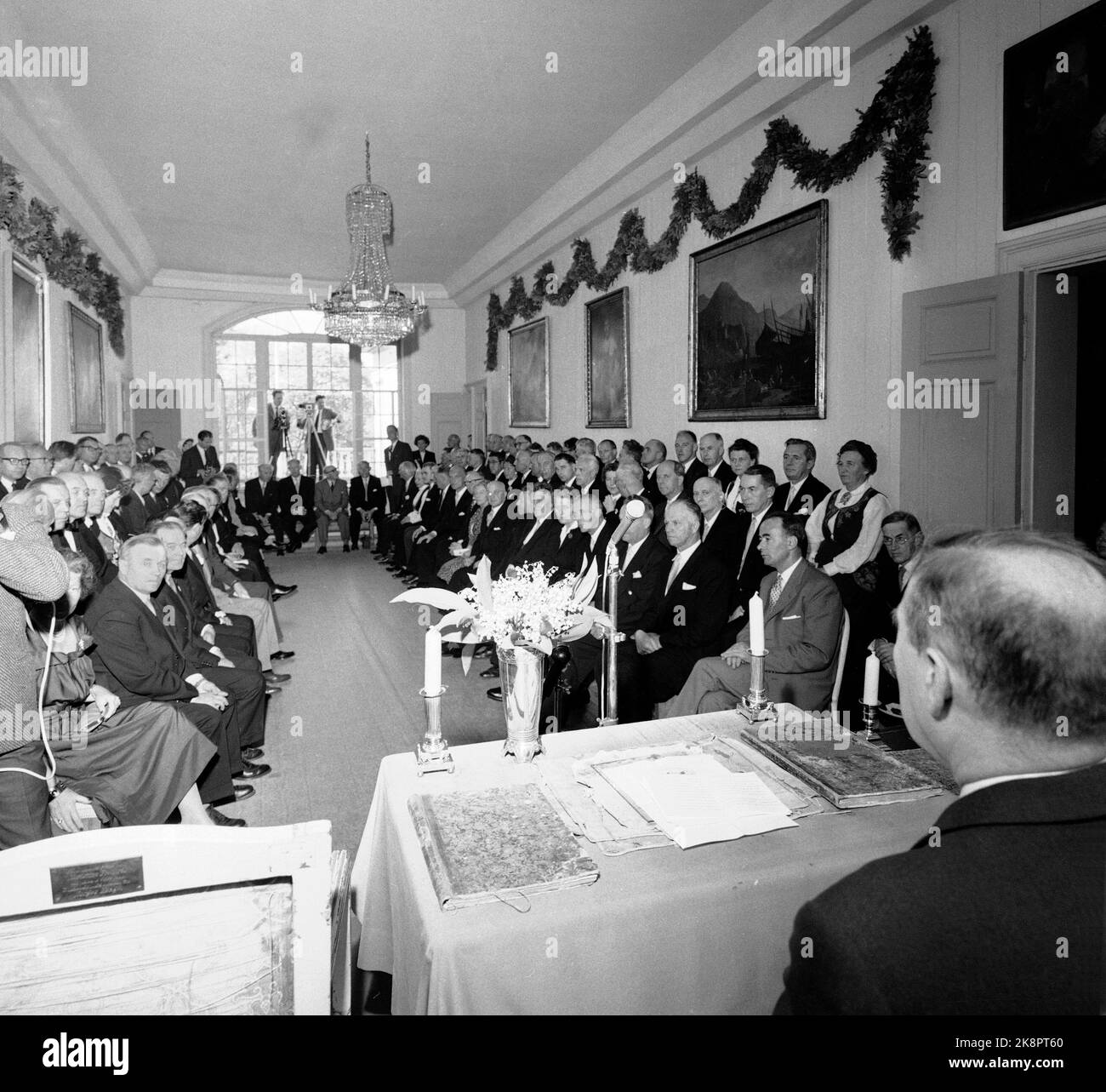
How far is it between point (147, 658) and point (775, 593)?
2980mm

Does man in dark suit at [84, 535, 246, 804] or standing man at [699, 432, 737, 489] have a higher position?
standing man at [699, 432, 737, 489]

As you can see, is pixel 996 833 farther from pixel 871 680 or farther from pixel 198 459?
pixel 198 459

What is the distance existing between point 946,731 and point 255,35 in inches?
291

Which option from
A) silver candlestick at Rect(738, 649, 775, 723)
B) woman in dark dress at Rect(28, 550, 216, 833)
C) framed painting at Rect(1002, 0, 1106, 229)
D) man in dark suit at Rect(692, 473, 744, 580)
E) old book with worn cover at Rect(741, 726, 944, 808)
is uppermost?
framed painting at Rect(1002, 0, 1106, 229)

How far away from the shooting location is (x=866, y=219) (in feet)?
19.7

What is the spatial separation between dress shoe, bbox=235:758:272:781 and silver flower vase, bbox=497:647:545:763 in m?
2.65

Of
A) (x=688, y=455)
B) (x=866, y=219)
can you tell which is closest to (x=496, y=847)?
(x=866, y=219)

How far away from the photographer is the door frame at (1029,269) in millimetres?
4453

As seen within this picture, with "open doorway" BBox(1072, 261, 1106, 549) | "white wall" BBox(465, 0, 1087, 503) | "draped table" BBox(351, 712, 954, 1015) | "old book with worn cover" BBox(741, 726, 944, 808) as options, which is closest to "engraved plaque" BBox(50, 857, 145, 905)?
"draped table" BBox(351, 712, 954, 1015)

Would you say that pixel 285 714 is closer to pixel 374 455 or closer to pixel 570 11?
pixel 570 11

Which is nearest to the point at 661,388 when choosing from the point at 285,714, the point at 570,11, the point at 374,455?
the point at 570,11

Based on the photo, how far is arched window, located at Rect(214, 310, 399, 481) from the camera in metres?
16.4

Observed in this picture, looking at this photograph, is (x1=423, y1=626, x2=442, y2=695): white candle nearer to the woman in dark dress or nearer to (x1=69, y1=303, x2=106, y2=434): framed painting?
the woman in dark dress
